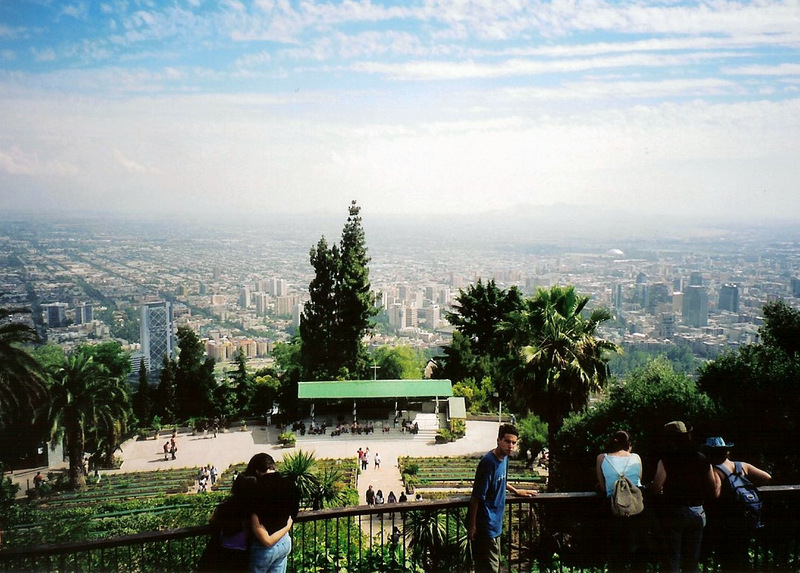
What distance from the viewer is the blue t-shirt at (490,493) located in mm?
3645

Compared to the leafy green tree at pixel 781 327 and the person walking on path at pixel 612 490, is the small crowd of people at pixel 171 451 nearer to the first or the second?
the leafy green tree at pixel 781 327

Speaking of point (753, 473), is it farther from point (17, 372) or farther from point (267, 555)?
point (17, 372)

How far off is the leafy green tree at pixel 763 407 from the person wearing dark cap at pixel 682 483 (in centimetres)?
769

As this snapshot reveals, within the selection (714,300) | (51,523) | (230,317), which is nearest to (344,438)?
(51,523)

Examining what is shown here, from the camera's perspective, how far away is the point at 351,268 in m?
33.9

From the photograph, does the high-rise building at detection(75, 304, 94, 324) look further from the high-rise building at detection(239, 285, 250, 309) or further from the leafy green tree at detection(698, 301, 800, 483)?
the leafy green tree at detection(698, 301, 800, 483)

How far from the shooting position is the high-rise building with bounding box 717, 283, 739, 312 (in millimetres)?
48525

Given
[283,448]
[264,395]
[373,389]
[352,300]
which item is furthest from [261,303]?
[283,448]

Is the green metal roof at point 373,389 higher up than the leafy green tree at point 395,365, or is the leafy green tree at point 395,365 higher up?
the green metal roof at point 373,389

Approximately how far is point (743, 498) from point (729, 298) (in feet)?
169

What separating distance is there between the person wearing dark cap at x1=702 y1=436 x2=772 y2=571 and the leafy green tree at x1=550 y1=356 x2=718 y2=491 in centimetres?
715

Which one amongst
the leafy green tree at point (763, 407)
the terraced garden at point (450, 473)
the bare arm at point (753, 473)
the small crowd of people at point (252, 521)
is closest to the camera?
the small crowd of people at point (252, 521)

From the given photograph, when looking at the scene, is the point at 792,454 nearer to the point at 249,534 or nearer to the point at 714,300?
the point at 249,534

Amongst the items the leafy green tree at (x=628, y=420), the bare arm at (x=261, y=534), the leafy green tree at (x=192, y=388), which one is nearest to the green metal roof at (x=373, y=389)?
the leafy green tree at (x=192, y=388)
